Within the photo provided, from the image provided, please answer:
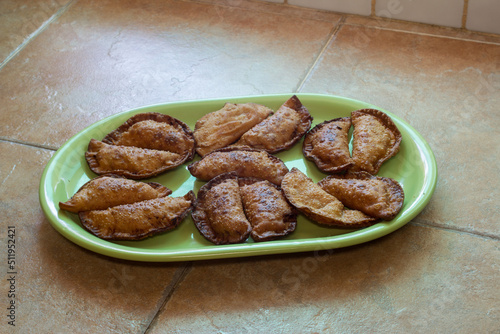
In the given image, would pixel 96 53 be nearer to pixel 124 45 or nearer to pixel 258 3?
→ pixel 124 45

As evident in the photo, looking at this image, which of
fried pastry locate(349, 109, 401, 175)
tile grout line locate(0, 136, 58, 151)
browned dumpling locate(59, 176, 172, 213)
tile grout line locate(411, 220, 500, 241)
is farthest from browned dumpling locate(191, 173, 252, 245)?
tile grout line locate(0, 136, 58, 151)

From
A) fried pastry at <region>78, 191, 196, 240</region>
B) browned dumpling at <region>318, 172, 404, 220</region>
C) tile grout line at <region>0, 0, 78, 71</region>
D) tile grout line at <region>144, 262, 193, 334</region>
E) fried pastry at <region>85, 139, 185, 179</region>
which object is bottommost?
tile grout line at <region>144, 262, 193, 334</region>

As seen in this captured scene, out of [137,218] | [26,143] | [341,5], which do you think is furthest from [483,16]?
[26,143]

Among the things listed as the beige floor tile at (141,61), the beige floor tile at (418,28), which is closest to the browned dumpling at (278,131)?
the beige floor tile at (141,61)

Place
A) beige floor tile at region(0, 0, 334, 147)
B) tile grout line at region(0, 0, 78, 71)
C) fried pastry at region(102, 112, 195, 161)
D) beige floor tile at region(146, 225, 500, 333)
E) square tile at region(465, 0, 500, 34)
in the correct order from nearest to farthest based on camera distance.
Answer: beige floor tile at region(146, 225, 500, 333) → fried pastry at region(102, 112, 195, 161) → beige floor tile at region(0, 0, 334, 147) → square tile at region(465, 0, 500, 34) → tile grout line at region(0, 0, 78, 71)

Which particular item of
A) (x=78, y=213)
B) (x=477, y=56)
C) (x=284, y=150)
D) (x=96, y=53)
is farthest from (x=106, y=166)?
(x=477, y=56)

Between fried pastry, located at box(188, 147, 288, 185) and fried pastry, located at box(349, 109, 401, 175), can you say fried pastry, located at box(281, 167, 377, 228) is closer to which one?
fried pastry, located at box(188, 147, 288, 185)
